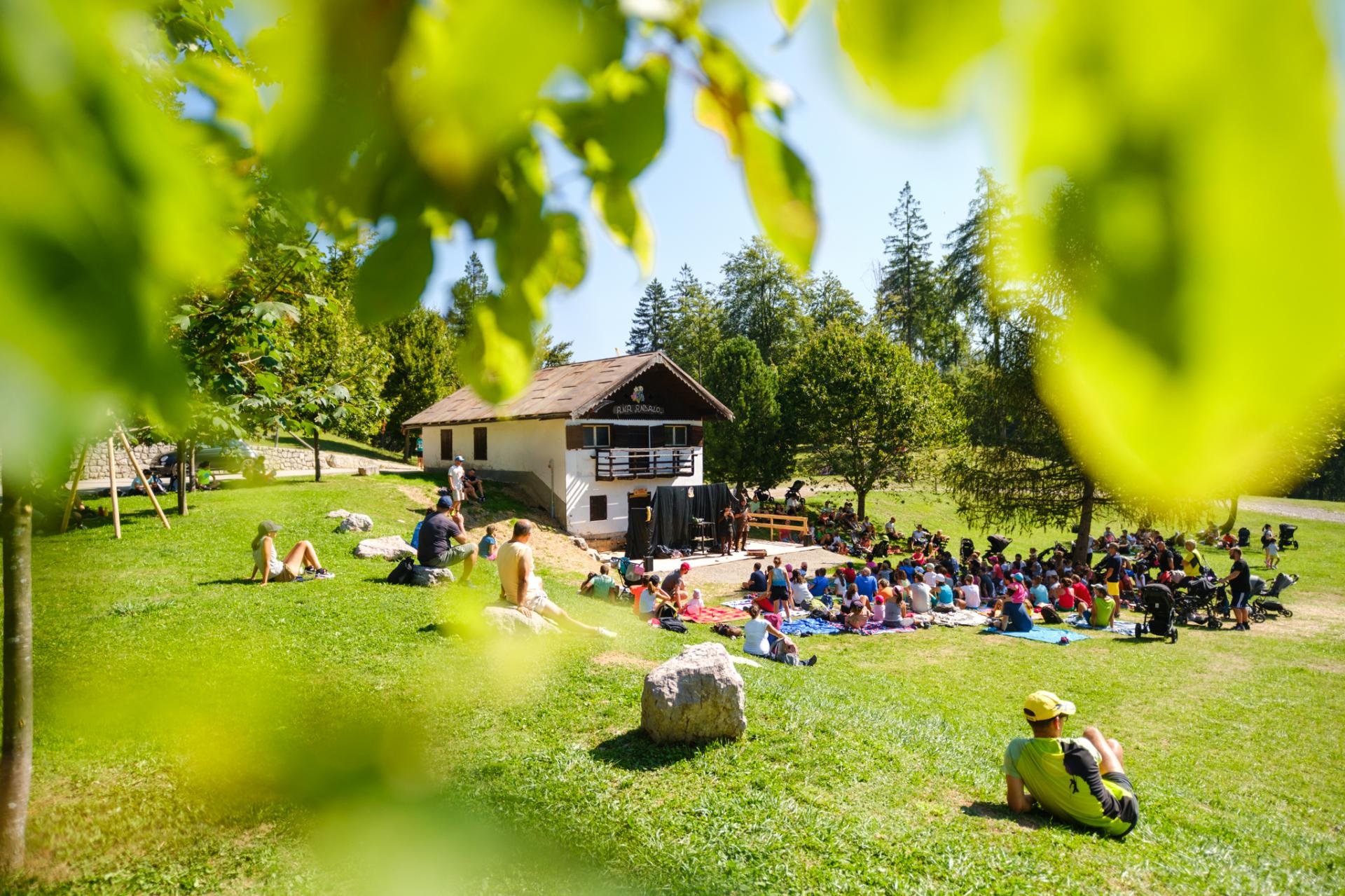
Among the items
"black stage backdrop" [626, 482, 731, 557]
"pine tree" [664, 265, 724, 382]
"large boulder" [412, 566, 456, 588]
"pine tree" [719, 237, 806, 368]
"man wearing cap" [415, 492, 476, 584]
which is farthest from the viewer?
"black stage backdrop" [626, 482, 731, 557]

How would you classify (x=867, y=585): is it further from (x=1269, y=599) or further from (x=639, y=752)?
(x=1269, y=599)

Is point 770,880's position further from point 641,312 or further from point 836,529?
point 836,529

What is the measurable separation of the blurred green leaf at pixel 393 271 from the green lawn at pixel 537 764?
4.76 ft

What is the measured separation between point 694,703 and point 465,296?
6.13 metres

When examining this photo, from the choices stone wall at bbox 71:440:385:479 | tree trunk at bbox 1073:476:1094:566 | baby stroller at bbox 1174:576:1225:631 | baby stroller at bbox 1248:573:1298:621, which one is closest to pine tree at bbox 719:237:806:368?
stone wall at bbox 71:440:385:479

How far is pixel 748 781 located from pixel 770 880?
4.86 feet

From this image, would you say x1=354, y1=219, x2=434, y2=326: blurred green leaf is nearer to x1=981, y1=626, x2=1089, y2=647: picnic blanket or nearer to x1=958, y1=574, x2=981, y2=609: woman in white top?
x1=981, y1=626, x2=1089, y2=647: picnic blanket

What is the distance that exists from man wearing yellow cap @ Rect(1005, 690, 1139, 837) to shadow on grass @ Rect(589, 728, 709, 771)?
277 centimetres

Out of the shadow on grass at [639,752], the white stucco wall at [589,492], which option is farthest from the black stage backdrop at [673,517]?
the shadow on grass at [639,752]

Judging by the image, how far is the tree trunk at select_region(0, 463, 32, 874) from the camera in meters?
3.74

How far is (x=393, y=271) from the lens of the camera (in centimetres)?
84

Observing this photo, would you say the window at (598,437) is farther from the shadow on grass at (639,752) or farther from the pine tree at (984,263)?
the pine tree at (984,263)

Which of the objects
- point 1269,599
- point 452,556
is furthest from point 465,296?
point 1269,599

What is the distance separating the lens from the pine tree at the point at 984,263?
0.47 meters
